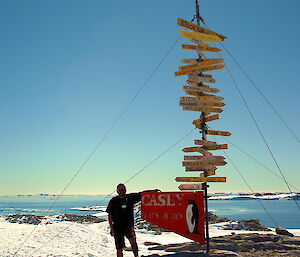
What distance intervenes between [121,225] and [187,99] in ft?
16.9

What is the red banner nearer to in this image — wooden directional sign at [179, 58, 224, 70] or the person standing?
the person standing

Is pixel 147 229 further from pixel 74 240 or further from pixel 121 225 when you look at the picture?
pixel 121 225

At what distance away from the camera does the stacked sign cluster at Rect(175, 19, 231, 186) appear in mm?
10289

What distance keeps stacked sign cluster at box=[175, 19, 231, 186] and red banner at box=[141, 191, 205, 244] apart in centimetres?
136

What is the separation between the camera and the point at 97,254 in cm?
1227

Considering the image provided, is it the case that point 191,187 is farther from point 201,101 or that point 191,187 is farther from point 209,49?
point 209,49

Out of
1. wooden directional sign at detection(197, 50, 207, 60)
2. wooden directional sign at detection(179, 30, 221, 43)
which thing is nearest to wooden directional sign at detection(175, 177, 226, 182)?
wooden directional sign at detection(197, 50, 207, 60)

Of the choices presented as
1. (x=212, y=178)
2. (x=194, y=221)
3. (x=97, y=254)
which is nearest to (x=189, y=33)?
(x=212, y=178)

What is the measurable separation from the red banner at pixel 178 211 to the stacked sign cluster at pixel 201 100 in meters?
1.36

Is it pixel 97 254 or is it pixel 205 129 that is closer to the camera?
pixel 205 129

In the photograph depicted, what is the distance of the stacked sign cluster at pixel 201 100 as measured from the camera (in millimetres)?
10289

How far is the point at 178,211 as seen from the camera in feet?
29.3

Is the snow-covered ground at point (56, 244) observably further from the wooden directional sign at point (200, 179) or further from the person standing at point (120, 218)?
the person standing at point (120, 218)

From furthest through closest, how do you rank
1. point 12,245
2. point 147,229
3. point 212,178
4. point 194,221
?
point 147,229 → point 12,245 → point 212,178 → point 194,221
